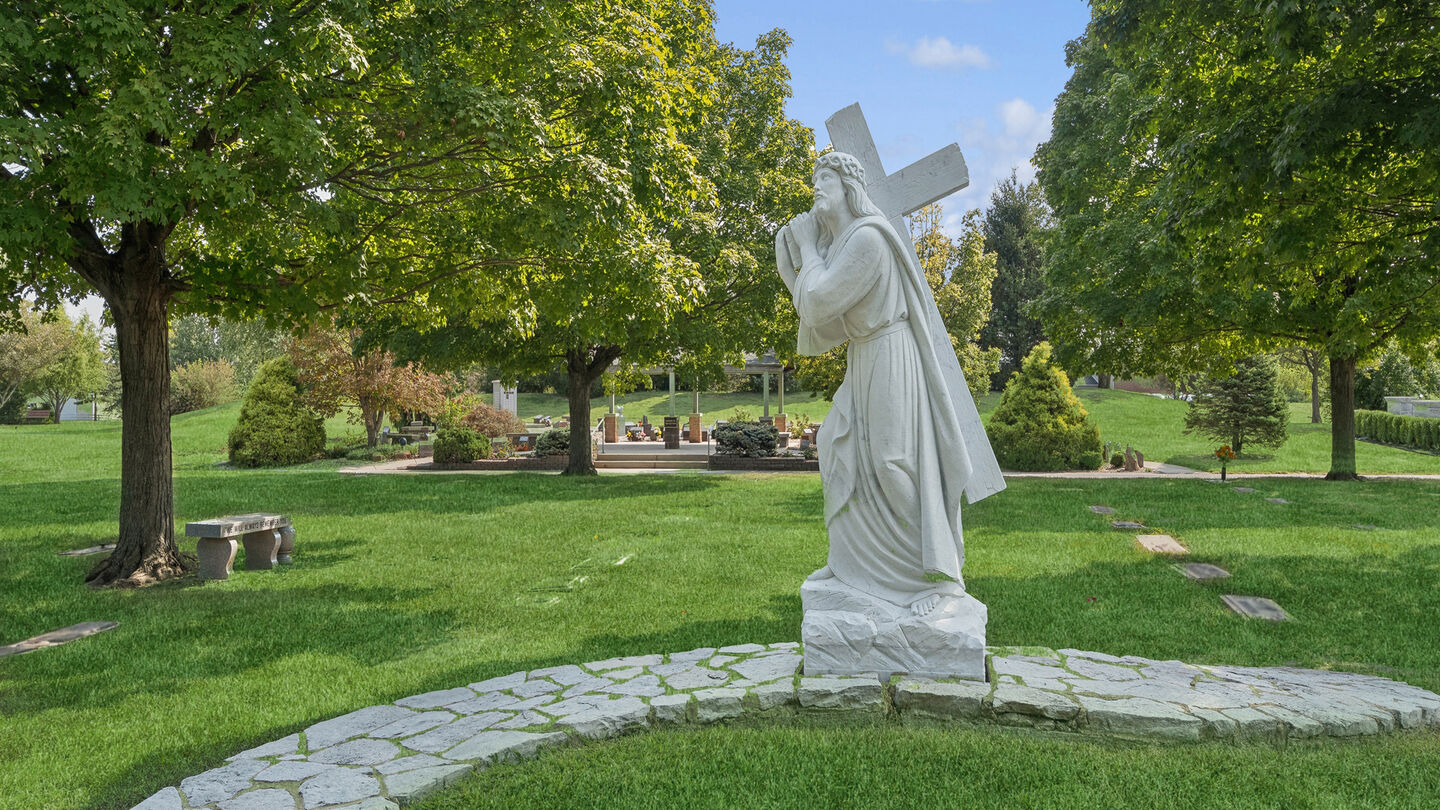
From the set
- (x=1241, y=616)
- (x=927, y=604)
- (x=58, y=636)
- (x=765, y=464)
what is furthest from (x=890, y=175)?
(x=765, y=464)

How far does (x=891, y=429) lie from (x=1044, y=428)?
18.2m

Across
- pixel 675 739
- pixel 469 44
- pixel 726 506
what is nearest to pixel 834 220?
pixel 675 739

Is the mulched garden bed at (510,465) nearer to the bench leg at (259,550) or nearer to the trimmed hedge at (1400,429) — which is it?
the bench leg at (259,550)

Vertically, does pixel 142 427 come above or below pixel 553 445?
above

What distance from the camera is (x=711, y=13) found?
1930 cm

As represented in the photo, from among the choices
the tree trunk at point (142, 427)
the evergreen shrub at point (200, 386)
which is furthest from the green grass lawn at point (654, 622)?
the evergreen shrub at point (200, 386)

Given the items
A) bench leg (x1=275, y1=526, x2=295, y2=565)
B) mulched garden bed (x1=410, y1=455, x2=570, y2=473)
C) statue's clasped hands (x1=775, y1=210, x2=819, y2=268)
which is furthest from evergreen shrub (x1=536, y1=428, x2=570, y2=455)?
statue's clasped hands (x1=775, y1=210, x2=819, y2=268)

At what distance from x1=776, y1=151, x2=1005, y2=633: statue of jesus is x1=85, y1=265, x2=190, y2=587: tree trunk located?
786 centimetres

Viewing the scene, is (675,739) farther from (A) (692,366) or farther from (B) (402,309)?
(A) (692,366)

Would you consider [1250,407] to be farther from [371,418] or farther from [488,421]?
Answer: [371,418]

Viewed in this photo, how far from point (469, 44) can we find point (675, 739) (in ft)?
24.5

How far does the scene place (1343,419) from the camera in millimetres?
17953

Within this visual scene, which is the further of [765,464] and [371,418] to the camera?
[371,418]

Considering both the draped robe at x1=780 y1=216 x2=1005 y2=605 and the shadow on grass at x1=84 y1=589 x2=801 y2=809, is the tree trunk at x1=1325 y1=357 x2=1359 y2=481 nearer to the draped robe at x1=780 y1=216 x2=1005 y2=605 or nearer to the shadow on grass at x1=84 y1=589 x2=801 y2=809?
the shadow on grass at x1=84 y1=589 x2=801 y2=809
